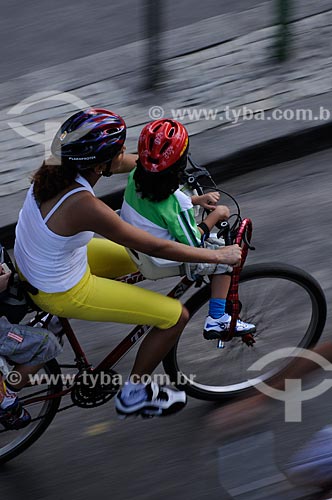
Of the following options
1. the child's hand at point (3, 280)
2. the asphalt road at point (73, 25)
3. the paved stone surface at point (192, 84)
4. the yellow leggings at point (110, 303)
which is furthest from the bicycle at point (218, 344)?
the asphalt road at point (73, 25)

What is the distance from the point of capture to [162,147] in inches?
156

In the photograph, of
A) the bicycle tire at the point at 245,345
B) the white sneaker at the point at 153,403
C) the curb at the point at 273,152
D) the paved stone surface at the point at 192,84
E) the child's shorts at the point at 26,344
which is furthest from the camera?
the paved stone surface at the point at 192,84

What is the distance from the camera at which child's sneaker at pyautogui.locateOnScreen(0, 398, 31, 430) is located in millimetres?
4467

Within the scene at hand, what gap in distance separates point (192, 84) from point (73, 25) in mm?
1797

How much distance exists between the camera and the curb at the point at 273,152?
260 inches

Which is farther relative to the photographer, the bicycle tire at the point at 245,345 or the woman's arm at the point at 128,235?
the bicycle tire at the point at 245,345

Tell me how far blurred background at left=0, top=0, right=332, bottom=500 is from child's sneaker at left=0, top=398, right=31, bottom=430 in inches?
14.9

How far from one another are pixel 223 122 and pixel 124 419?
2887 millimetres

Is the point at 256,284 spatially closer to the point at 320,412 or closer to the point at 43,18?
the point at 320,412

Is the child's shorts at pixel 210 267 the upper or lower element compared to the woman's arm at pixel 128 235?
lower

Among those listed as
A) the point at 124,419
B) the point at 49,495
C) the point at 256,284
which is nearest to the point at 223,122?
the point at 256,284

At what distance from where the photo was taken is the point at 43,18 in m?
8.56

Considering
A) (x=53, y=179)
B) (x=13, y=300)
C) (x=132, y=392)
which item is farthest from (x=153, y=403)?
(x=53, y=179)

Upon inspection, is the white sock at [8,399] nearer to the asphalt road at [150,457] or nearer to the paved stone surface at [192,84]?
the asphalt road at [150,457]
